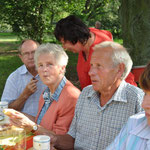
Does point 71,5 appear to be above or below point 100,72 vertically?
above

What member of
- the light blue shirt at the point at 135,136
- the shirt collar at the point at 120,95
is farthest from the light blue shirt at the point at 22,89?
the light blue shirt at the point at 135,136

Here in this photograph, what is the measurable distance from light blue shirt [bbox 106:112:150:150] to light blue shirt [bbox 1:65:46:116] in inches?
61.9

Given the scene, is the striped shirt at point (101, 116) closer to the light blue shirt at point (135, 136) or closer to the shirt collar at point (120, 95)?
the shirt collar at point (120, 95)

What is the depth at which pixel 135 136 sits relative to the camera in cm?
160

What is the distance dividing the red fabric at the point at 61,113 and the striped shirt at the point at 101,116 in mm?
101

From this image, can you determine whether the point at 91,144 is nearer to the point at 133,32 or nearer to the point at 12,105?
the point at 12,105

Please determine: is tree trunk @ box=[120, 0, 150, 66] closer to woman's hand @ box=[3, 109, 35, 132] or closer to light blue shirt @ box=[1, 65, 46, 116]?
light blue shirt @ box=[1, 65, 46, 116]

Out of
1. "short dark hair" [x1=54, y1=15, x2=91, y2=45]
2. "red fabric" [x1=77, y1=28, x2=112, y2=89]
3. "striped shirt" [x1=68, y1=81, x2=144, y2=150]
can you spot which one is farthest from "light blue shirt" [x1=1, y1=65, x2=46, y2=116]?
"striped shirt" [x1=68, y1=81, x2=144, y2=150]

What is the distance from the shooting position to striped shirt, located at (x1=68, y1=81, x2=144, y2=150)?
197 cm

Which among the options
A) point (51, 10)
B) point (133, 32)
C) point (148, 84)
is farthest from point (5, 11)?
point (148, 84)

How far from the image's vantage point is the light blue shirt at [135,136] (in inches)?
61.2

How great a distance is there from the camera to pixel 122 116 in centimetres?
197

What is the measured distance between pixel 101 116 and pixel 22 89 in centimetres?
145

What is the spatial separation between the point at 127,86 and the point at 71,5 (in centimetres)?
869
